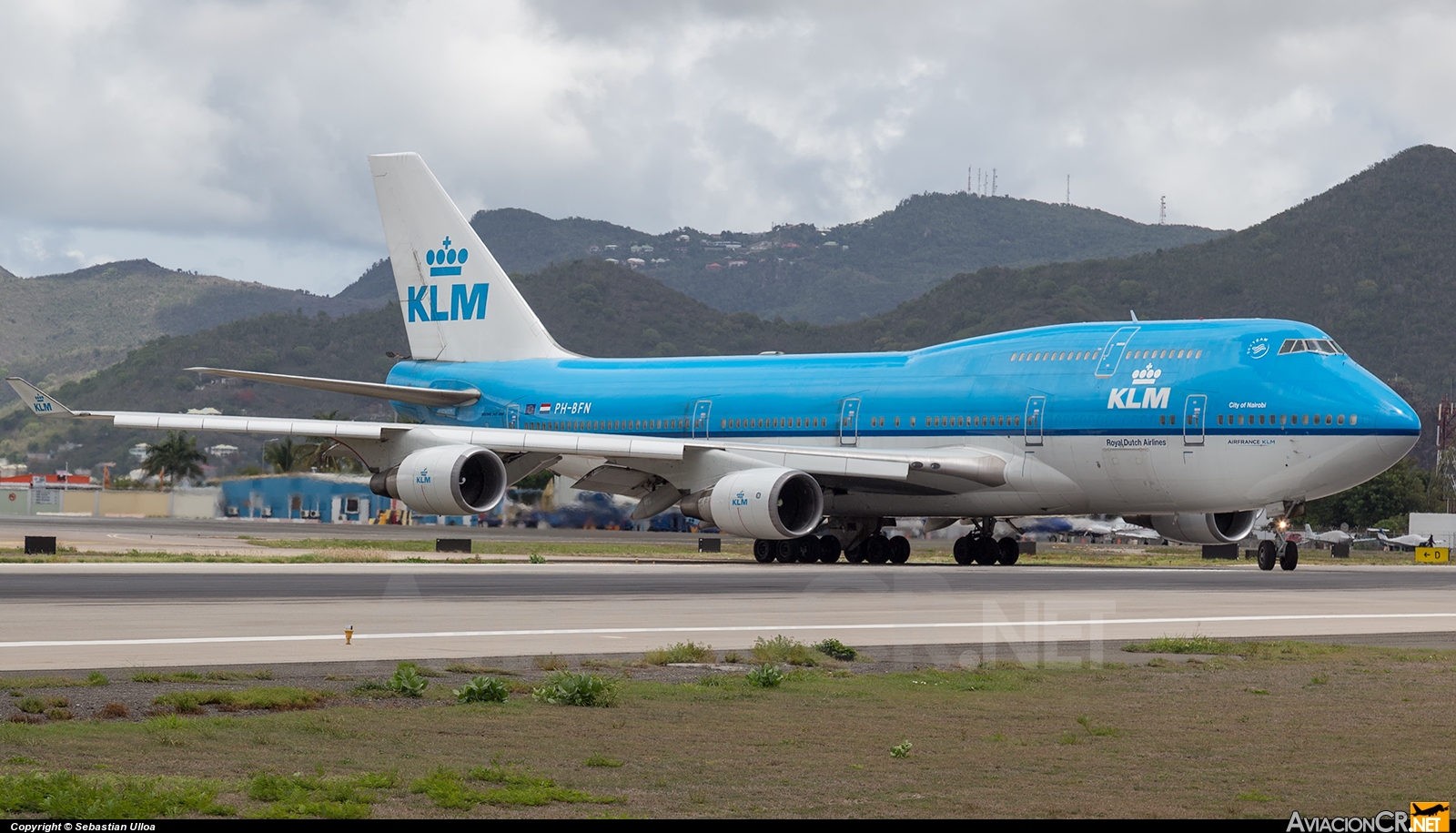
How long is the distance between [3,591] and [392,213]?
29.6 meters

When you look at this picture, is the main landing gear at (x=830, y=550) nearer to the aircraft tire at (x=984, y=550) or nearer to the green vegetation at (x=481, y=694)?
the aircraft tire at (x=984, y=550)

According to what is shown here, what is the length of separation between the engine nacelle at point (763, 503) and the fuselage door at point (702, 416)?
4.27 meters

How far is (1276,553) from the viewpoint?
36.8 meters

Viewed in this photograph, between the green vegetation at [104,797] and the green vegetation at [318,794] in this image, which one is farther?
the green vegetation at [318,794]

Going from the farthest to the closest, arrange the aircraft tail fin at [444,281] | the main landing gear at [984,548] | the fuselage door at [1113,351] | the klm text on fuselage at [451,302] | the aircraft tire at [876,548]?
the klm text on fuselage at [451,302]
the aircraft tail fin at [444,281]
the aircraft tire at [876,548]
the main landing gear at [984,548]
the fuselage door at [1113,351]

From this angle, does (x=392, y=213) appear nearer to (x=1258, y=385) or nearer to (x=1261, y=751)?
(x=1258, y=385)

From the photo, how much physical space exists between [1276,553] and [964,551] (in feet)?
24.4

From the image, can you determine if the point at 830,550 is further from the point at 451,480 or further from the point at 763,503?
the point at 451,480

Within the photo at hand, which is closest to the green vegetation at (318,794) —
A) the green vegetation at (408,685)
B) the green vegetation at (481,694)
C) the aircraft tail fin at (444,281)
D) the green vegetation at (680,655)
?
the green vegetation at (481,694)

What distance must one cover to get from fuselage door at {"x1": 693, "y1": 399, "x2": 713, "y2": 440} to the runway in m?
9.52

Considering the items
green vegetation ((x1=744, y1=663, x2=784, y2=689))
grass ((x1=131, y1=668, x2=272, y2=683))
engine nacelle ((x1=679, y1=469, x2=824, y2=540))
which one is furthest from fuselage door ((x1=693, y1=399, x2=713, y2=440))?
grass ((x1=131, y1=668, x2=272, y2=683))

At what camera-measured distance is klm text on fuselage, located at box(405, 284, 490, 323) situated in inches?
1948

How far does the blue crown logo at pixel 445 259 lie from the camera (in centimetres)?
5016

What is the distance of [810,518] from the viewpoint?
1479 inches
